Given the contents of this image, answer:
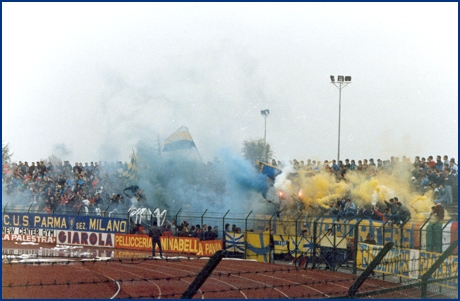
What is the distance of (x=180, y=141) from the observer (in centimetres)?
4125

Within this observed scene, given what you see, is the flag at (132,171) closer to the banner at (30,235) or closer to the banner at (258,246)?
the banner at (30,235)

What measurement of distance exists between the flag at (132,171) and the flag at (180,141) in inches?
90.3

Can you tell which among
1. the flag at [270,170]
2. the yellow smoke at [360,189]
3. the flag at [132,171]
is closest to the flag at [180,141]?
the flag at [132,171]

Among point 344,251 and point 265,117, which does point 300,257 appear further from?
point 265,117

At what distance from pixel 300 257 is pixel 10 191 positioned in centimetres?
2909

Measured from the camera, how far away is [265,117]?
169 ft

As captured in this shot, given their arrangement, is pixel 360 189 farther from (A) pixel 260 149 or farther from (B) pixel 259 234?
(A) pixel 260 149

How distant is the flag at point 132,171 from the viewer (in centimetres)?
3998

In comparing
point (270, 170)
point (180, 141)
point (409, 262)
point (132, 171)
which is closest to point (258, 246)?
point (409, 262)

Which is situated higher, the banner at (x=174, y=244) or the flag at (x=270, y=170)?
the flag at (x=270, y=170)

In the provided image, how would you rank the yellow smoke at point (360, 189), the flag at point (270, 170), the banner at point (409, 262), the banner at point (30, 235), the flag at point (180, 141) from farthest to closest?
the flag at point (180, 141)
the banner at point (30, 235)
the flag at point (270, 170)
the yellow smoke at point (360, 189)
the banner at point (409, 262)

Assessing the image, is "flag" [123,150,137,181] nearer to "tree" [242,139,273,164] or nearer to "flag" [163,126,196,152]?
"flag" [163,126,196,152]

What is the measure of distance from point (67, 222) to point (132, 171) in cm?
931

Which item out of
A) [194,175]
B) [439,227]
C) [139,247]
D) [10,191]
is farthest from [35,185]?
[439,227]
